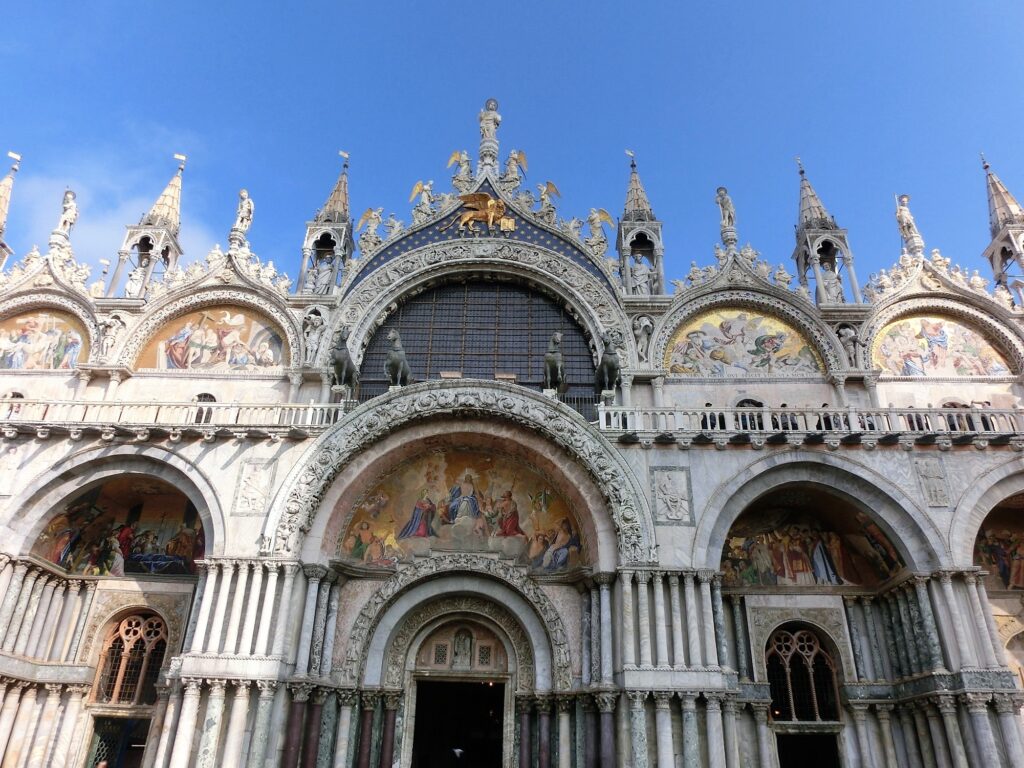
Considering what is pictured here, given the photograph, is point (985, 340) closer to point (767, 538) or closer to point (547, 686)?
point (767, 538)

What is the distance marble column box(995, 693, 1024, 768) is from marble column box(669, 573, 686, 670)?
5.65 meters

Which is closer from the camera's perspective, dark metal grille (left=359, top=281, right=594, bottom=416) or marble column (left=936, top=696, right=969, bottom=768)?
marble column (left=936, top=696, right=969, bottom=768)

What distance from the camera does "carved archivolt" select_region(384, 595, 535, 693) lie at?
14727mm

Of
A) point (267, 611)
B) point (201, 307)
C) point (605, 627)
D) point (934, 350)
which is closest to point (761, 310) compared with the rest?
point (934, 350)

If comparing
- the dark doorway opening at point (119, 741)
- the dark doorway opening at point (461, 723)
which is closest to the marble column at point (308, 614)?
the dark doorway opening at point (461, 723)

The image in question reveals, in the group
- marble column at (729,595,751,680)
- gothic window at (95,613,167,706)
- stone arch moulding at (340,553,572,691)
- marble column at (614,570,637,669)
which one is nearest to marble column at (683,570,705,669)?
marble column at (614,570,637,669)

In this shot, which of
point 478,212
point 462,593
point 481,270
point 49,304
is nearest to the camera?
point 462,593

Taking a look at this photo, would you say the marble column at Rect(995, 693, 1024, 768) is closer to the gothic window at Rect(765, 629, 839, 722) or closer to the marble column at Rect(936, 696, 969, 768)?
the marble column at Rect(936, 696, 969, 768)

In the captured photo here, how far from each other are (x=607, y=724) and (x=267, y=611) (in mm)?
6898

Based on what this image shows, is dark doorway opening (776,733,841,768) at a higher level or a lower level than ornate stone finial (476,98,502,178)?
lower

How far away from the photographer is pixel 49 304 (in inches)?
765

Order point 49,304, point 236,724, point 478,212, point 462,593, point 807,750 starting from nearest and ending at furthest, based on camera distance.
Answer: point 236,724, point 807,750, point 462,593, point 49,304, point 478,212

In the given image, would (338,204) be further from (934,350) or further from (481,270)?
(934,350)

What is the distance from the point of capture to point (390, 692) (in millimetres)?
14547
